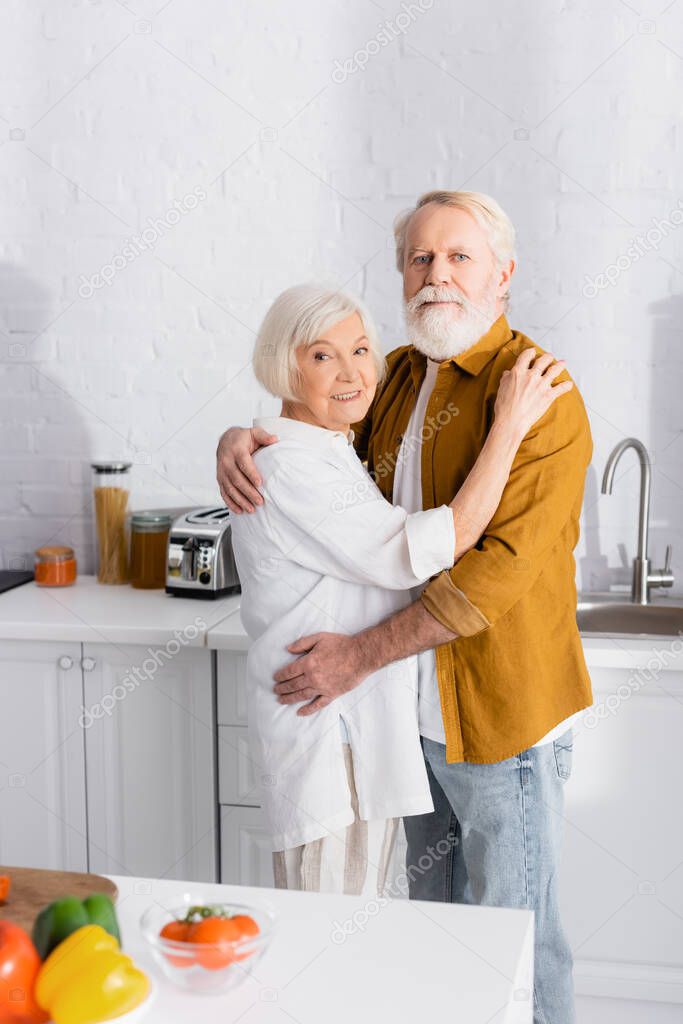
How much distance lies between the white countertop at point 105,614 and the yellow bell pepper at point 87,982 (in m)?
1.28

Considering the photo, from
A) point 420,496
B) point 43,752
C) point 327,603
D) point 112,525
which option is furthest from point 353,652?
point 112,525

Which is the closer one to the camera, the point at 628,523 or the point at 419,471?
the point at 419,471

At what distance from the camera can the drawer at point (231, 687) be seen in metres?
2.26

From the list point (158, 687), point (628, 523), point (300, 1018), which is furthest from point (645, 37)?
point (300, 1018)

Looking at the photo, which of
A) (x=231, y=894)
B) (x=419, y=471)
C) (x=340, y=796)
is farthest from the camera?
(x=419, y=471)

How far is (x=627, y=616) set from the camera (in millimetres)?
2514

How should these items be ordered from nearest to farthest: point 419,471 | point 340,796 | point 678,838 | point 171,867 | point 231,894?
point 231,894 < point 340,796 < point 419,471 < point 678,838 < point 171,867

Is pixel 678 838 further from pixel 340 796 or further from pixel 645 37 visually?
pixel 645 37

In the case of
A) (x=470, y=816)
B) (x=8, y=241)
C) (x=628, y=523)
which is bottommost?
(x=470, y=816)

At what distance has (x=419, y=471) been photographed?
6.01ft

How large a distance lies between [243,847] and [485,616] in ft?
3.05

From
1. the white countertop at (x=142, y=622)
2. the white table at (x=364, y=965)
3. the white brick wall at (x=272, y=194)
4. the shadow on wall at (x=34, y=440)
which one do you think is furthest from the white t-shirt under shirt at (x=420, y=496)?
the shadow on wall at (x=34, y=440)

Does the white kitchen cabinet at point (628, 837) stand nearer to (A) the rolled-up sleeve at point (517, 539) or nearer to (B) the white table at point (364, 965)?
(A) the rolled-up sleeve at point (517, 539)

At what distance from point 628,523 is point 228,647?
0.98m
